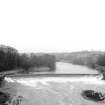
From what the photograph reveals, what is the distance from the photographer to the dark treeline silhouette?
53.8ft

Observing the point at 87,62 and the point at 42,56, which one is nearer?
the point at 42,56

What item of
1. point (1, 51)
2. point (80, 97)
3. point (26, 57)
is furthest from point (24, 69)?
point (80, 97)

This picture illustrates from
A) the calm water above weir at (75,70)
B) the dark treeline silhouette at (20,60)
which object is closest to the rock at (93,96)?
the calm water above weir at (75,70)

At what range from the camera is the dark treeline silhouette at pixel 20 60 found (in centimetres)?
1640

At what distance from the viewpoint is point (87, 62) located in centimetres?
2341

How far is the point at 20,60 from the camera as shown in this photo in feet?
Result: 58.9

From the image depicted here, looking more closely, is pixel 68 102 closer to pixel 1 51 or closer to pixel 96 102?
pixel 96 102

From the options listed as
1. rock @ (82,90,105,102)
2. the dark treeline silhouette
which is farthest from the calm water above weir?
rock @ (82,90,105,102)

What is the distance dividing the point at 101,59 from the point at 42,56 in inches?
365

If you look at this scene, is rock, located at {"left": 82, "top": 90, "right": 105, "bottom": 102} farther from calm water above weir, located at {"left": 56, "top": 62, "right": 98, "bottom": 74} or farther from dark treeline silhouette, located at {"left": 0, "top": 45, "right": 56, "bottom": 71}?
dark treeline silhouette, located at {"left": 0, "top": 45, "right": 56, "bottom": 71}

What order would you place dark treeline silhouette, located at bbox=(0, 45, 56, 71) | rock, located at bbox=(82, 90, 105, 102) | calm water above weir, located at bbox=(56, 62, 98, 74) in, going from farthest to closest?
dark treeline silhouette, located at bbox=(0, 45, 56, 71) → calm water above weir, located at bbox=(56, 62, 98, 74) → rock, located at bbox=(82, 90, 105, 102)

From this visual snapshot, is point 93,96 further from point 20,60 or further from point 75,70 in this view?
point 20,60

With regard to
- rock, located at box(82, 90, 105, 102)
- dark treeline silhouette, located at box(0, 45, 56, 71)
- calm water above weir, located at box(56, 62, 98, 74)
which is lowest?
calm water above weir, located at box(56, 62, 98, 74)

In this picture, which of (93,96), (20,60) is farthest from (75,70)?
(93,96)
